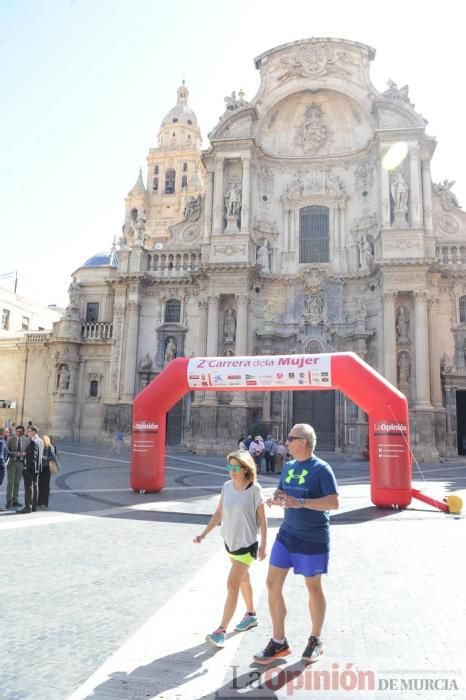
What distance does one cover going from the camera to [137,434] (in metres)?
14.7

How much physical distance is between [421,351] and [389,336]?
75.1 inches

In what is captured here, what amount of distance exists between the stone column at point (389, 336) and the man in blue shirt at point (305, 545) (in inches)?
978

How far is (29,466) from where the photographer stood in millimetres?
10883

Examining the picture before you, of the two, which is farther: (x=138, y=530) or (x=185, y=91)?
(x=185, y=91)

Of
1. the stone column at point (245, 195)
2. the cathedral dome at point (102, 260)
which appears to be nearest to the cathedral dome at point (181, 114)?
the cathedral dome at point (102, 260)

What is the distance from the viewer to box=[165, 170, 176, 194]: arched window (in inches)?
2379

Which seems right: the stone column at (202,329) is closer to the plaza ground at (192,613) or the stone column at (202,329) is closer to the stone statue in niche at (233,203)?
the stone statue in niche at (233,203)

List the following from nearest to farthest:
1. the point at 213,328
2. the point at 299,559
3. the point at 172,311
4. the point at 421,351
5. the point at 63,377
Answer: the point at 299,559, the point at 421,351, the point at 213,328, the point at 172,311, the point at 63,377

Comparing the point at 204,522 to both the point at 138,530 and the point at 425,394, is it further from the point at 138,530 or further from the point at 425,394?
the point at 425,394

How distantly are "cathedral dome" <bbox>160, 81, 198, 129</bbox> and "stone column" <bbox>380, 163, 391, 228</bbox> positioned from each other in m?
39.3

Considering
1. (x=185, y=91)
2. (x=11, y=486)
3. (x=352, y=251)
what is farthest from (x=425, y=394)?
(x=185, y=91)

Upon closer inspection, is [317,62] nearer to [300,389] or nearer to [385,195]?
[385,195]

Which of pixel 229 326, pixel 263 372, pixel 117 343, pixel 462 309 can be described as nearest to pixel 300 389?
pixel 263 372

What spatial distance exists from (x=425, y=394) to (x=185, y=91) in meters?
54.5
